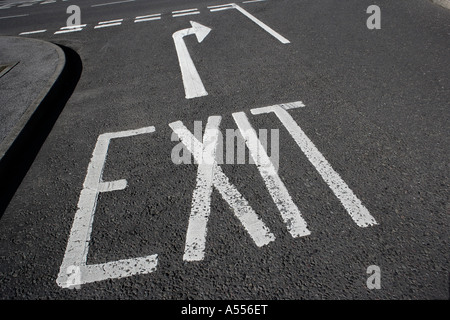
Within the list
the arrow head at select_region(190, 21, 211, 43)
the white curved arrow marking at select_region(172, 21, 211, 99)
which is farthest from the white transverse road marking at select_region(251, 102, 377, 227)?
the arrow head at select_region(190, 21, 211, 43)

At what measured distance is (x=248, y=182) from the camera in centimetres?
368

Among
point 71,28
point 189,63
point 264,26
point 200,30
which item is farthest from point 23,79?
point 264,26

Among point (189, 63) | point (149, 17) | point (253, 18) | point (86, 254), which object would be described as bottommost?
point (86, 254)

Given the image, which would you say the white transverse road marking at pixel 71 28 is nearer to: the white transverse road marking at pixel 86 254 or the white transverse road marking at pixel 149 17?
the white transverse road marking at pixel 149 17

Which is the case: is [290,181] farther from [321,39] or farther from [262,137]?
[321,39]

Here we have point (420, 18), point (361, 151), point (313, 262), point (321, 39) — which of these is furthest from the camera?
point (420, 18)

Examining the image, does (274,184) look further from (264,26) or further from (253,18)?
(253,18)

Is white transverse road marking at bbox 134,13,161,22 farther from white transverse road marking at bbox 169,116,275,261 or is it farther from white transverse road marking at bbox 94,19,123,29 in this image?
white transverse road marking at bbox 169,116,275,261

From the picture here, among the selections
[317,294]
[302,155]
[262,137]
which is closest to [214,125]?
[262,137]

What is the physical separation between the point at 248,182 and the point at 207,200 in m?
0.50

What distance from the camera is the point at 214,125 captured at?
15.6ft

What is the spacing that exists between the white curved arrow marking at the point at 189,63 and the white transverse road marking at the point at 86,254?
7.53 ft

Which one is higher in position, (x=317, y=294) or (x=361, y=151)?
(x=361, y=151)

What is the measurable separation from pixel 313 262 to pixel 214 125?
99.5 inches
